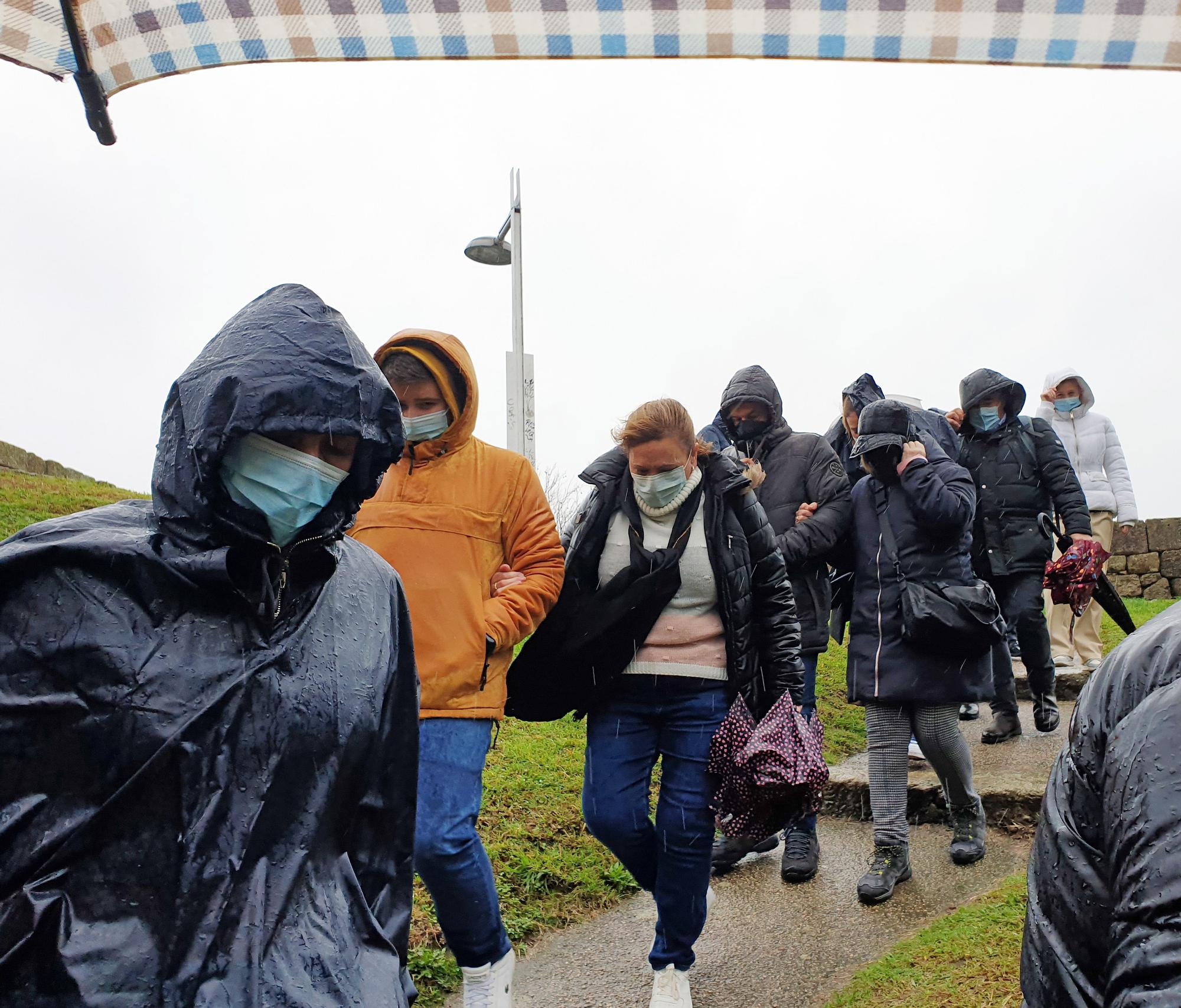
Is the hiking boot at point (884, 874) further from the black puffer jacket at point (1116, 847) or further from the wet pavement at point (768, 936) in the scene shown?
the black puffer jacket at point (1116, 847)

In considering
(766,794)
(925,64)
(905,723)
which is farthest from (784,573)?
(925,64)

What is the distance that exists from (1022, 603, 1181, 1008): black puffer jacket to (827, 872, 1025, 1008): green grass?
2220mm

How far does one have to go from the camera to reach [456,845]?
3.16 meters

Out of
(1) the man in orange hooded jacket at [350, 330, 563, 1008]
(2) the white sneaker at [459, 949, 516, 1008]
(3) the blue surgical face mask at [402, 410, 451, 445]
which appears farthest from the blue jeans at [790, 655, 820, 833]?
(3) the blue surgical face mask at [402, 410, 451, 445]

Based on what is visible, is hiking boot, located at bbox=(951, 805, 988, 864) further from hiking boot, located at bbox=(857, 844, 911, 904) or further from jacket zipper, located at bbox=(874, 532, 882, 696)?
jacket zipper, located at bbox=(874, 532, 882, 696)

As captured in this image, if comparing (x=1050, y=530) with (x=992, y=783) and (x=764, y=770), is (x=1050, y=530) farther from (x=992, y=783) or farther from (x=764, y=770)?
(x=764, y=770)

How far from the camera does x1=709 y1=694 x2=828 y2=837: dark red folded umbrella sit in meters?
3.57

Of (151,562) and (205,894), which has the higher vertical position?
(151,562)

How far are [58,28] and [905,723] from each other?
398 centimetres

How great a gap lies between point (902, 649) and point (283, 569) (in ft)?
11.0

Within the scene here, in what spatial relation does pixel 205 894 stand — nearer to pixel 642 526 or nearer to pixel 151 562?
pixel 151 562

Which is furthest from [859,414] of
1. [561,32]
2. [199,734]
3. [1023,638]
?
[199,734]


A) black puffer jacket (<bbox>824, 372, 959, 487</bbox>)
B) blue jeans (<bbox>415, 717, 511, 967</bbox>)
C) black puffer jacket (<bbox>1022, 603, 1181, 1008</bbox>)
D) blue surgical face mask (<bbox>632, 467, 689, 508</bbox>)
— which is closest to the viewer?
black puffer jacket (<bbox>1022, 603, 1181, 1008</bbox>)

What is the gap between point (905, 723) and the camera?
15.4 ft
